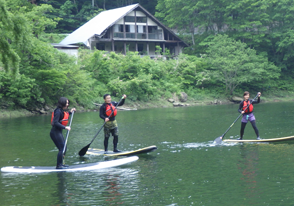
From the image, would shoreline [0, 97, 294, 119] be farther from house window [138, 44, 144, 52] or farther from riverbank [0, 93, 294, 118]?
house window [138, 44, 144, 52]

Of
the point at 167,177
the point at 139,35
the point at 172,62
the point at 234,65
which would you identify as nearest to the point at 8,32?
the point at 167,177

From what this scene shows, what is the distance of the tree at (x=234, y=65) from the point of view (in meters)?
42.6

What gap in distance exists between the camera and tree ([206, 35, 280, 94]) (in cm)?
4262

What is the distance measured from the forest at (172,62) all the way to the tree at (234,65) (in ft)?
0.39

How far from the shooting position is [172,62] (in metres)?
45.2

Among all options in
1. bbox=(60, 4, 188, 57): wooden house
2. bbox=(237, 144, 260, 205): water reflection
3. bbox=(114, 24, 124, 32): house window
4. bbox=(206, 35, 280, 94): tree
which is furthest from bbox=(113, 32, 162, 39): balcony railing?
bbox=(237, 144, 260, 205): water reflection

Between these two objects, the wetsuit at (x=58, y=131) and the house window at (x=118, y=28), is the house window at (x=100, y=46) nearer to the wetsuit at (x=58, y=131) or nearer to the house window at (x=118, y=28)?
the house window at (x=118, y=28)

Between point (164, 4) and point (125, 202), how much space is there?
5499 centimetres

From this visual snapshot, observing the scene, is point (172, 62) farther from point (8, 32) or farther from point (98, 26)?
point (8, 32)

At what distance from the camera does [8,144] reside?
47.7 feet

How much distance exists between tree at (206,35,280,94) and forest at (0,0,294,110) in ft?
0.39

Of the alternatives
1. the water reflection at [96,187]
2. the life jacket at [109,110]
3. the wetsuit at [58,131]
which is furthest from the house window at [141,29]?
the water reflection at [96,187]

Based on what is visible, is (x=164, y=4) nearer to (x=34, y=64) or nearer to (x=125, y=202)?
(x=34, y=64)

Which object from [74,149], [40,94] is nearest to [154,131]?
[74,149]
